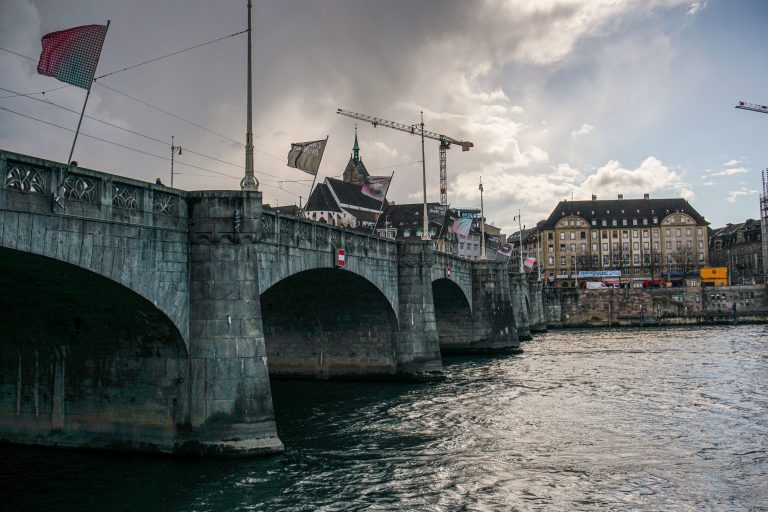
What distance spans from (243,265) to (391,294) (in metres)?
18.9

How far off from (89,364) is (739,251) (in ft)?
544

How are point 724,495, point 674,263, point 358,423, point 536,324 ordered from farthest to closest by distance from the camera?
1. point 674,263
2. point 536,324
3. point 358,423
4. point 724,495

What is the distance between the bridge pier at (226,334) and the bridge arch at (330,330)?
15.6 m

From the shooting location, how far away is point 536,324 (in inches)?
4232

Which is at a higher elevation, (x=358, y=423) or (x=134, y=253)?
(x=134, y=253)

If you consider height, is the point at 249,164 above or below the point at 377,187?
below

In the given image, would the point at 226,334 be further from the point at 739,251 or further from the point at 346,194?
the point at 739,251

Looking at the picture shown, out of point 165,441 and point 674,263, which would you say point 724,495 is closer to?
point 165,441

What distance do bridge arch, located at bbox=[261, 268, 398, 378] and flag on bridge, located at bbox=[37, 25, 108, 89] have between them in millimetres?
21028

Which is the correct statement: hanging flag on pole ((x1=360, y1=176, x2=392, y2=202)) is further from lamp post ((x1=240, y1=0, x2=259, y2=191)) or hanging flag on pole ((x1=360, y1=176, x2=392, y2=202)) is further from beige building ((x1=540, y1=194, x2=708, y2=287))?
beige building ((x1=540, y1=194, x2=708, y2=287))

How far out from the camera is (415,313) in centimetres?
3956

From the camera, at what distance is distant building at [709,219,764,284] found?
490 feet

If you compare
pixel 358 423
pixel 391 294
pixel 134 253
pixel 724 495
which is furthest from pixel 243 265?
pixel 391 294

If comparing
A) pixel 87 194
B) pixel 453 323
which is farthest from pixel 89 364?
pixel 453 323
